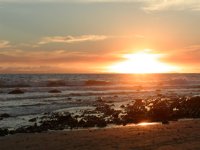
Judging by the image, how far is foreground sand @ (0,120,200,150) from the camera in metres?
15.3

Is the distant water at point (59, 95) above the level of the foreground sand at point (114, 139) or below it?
below

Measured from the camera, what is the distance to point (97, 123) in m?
22.2

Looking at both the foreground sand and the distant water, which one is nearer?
the foreground sand

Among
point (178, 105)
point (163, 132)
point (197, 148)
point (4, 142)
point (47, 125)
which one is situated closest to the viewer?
point (197, 148)

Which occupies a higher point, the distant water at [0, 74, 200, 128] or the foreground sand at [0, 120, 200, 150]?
the foreground sand at [0, 120, 200, 150]

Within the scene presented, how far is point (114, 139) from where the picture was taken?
16844 mm

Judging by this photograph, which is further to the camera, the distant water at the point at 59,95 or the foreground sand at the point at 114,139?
the distant water at the point at 59,95

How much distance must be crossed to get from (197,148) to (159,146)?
1459 mm

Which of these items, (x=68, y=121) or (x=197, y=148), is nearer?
(x=197, y=148)

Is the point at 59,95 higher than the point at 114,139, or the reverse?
the point at 114,139

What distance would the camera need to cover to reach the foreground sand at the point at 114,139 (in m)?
15.3

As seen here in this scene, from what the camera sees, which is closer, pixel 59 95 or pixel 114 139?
pixel 114 139

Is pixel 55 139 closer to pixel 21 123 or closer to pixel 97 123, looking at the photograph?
pixel 97 123

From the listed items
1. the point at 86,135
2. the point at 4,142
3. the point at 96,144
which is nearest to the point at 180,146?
the point at 96,144
